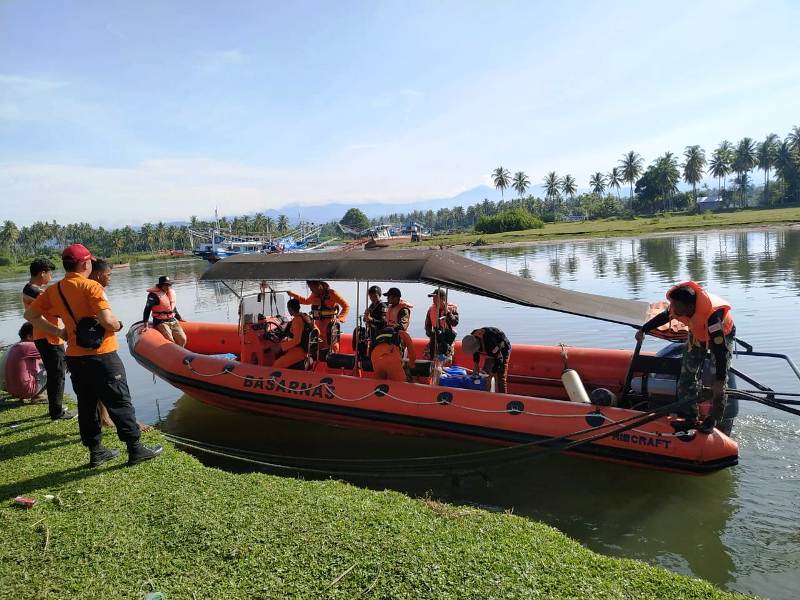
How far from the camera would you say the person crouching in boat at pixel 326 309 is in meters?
6.99

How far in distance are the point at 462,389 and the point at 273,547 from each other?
9.44ft

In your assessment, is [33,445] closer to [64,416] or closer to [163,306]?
[64,416]

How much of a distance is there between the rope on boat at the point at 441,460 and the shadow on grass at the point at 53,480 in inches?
45.7

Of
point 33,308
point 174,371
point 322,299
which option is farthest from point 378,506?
point 174,371

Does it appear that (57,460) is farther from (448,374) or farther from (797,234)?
(797,234)

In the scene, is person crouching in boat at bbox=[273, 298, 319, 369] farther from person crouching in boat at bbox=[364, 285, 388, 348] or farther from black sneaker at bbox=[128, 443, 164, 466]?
black sneaker at bbox=[128, 443, 164, 466]

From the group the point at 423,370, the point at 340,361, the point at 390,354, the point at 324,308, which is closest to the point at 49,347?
the point at 324,308

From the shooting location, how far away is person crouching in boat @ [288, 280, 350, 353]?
6.99m

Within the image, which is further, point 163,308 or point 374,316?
point 163,308

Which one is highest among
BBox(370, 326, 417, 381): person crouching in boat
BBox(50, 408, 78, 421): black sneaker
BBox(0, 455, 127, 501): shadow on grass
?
BBox(370, 326, 417, 381): person crouching in boat

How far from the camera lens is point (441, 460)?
221 inches

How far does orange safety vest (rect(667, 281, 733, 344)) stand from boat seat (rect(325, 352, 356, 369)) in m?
3.98

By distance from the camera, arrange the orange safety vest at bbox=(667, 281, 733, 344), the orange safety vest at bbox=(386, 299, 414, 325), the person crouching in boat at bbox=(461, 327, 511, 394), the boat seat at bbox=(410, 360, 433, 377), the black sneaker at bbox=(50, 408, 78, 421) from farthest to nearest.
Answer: the orange safety vest at bbox=(386, 299, 414, 325), the boat seat at bbox=(410, 360, 433, 377), the black sneaker at bbox=(50, 408, 78, 421), the person crouching in boat at bbox=(461, 327, 511, 394), the orange safety vest at bbox=(667, 281, 733, 344)

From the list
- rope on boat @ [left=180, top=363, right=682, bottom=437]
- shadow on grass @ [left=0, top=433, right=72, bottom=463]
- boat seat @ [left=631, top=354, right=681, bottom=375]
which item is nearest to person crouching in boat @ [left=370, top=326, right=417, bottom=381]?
rope on boat @ [left=180, top=363, right=682, bottom=437]
